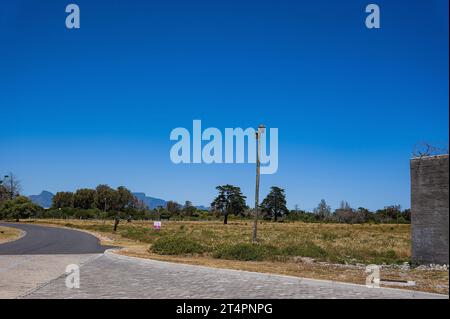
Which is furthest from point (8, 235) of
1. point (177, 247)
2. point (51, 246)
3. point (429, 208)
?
point (429, 208)

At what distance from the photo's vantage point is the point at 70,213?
333ft

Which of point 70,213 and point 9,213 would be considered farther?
point 70,213

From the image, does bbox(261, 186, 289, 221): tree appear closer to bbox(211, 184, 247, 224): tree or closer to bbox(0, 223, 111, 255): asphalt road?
bbox(211, 184, 247, 224): tree

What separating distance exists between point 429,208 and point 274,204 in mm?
98512

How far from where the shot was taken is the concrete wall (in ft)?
51.4

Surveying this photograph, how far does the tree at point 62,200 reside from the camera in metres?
138

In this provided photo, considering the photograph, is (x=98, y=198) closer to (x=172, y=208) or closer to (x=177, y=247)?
(x=172, y=208)

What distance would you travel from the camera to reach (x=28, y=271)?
14156 mm

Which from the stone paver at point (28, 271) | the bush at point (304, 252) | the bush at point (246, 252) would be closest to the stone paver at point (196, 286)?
the stone paver at point (28, 271)

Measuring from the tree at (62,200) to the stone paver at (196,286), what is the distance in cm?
12968

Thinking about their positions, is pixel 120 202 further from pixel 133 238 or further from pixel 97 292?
pixel 97 292

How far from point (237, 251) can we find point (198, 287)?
7.27 metres
